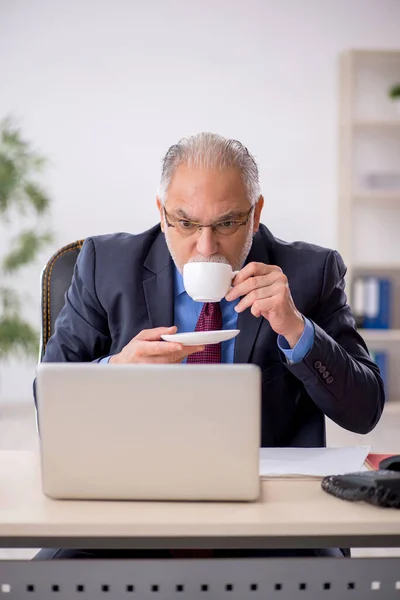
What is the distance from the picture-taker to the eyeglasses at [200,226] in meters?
1.56

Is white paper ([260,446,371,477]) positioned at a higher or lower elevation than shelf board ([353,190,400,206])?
lower

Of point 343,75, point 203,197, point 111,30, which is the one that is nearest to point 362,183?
point 343,75

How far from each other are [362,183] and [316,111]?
56 centimetres

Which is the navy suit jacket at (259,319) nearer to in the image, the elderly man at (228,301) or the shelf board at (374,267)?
the elderly man at (228,301)

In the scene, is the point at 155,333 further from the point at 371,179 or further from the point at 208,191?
the point at 371,179

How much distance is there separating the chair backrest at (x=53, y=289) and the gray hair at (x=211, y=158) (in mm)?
302

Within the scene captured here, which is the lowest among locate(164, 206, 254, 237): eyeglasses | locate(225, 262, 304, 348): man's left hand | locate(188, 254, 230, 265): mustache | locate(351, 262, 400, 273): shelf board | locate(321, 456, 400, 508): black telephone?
locate(321, 456, 400, 508): black telephone

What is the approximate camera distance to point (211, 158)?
158cm

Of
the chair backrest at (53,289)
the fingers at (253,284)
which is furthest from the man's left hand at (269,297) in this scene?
the chair backrest at (53,289)

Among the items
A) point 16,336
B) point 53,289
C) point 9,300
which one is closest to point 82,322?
point 53,289

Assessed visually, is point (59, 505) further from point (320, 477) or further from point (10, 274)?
point (10, 274)

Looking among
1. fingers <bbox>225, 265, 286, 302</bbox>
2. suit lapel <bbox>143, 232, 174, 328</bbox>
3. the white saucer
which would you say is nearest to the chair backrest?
suit lapel <bbox>143, 232, 174, 328</bbox>

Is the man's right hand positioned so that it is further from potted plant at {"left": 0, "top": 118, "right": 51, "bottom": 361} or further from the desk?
potted plant at {"left": 0, "top": 118, "right": 51, "bottom": 361}

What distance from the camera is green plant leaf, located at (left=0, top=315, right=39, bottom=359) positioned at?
446 cm
